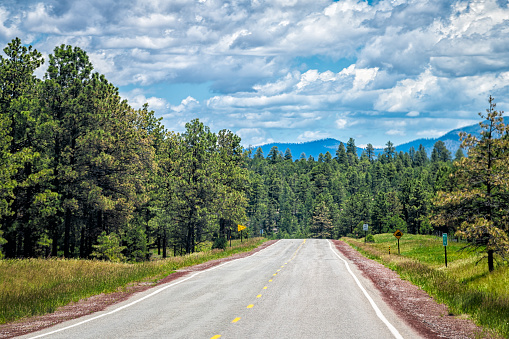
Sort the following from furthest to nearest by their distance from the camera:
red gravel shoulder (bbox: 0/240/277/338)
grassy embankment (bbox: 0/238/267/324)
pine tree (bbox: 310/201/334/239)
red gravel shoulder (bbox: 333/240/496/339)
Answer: pine tree (bbox: 310/201/334/239) → grassy embankment (bbox: 0/238/267/324) → red gravel shoulder (bbox: 0/240/277/338) → red gravel shoulder (bbox: 333/240/496/339)

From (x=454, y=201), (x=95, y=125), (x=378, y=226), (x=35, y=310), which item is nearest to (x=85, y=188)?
(x=95, y=125)

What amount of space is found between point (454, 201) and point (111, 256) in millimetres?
24661

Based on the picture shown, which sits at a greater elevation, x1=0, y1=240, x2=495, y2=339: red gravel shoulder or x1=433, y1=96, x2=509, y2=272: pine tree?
x1=433, y1=96, x2=509, y2=272: pine tree

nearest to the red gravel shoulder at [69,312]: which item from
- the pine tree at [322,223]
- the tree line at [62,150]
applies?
the tree line at [62,150]

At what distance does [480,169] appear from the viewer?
65.3 feet

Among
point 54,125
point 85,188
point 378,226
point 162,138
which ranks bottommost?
point 378,226

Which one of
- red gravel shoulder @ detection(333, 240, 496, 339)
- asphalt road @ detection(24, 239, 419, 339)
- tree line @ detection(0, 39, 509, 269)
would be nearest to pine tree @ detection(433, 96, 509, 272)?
tree line @ detection(0, 39, 509, 269)

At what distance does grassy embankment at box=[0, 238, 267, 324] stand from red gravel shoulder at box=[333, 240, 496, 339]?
10026mm

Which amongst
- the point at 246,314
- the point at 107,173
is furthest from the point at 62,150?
the point at 246,314

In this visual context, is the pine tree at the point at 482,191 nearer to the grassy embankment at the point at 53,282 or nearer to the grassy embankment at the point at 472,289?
the grassy embankment at the point at 472,289

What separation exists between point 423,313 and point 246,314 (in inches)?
199

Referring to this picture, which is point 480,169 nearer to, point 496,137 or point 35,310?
point 496,137

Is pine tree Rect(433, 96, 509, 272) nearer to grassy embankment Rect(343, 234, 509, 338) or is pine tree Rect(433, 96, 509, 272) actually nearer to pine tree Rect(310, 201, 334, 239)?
grassy embankment Rect(343, 234, 509, 338)

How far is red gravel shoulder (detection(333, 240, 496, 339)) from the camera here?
956cm
